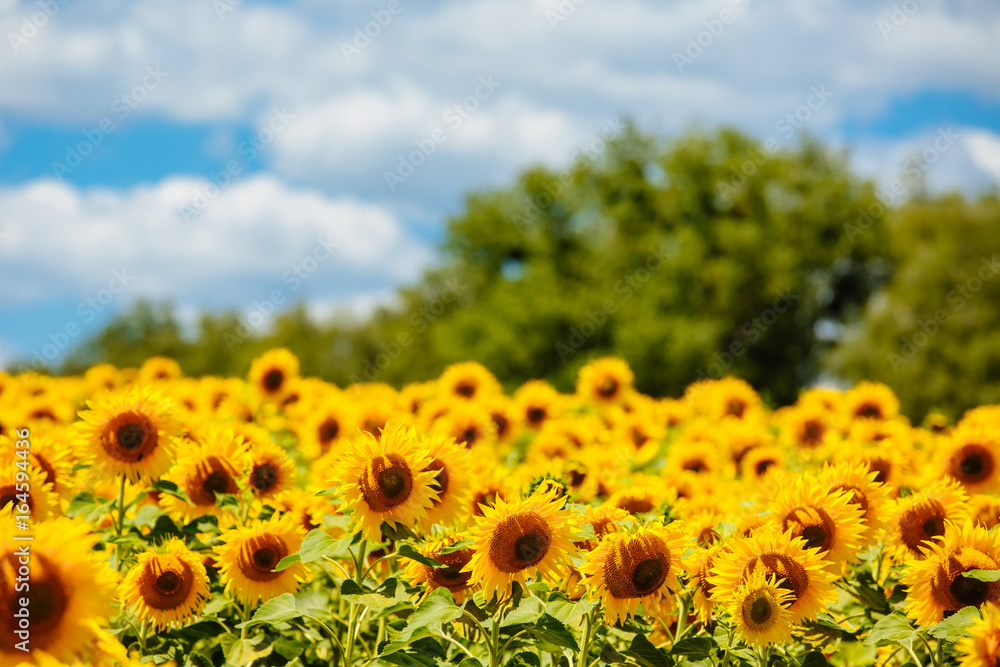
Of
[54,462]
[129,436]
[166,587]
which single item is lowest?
[166,587]

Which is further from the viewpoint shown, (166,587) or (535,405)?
(535,405)

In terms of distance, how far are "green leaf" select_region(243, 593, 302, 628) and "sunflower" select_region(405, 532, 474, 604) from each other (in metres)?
0.48

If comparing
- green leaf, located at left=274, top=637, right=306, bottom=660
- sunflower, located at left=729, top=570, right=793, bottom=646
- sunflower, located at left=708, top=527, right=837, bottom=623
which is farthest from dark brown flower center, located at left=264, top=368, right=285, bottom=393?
sunflower, located at left=729, top=570, right=793, bottom=646

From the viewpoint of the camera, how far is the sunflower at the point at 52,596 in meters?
2.40

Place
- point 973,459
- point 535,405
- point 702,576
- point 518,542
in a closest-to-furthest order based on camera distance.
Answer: point 518,542 → point 702,576 → point 973,459 → point 535,405

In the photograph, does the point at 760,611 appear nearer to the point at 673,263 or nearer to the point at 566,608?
the point at 566,608

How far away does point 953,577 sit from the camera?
352 centimetres

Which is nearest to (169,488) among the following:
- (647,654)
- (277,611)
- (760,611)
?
(277,611)

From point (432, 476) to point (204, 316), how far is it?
79.1 m

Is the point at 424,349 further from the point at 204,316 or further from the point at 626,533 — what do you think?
the point at 626,533

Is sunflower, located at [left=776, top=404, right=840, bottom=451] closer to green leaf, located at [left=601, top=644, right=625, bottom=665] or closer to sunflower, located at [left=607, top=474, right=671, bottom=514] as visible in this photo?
sunflower, located at [left=607, top=474, right=671, bottom=514]

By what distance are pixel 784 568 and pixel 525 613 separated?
3.11ft

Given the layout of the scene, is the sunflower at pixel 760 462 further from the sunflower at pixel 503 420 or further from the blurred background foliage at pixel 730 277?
the blurred background foliage at pixel 730 277

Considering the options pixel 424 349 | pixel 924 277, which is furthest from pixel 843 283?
pixel 424 349
